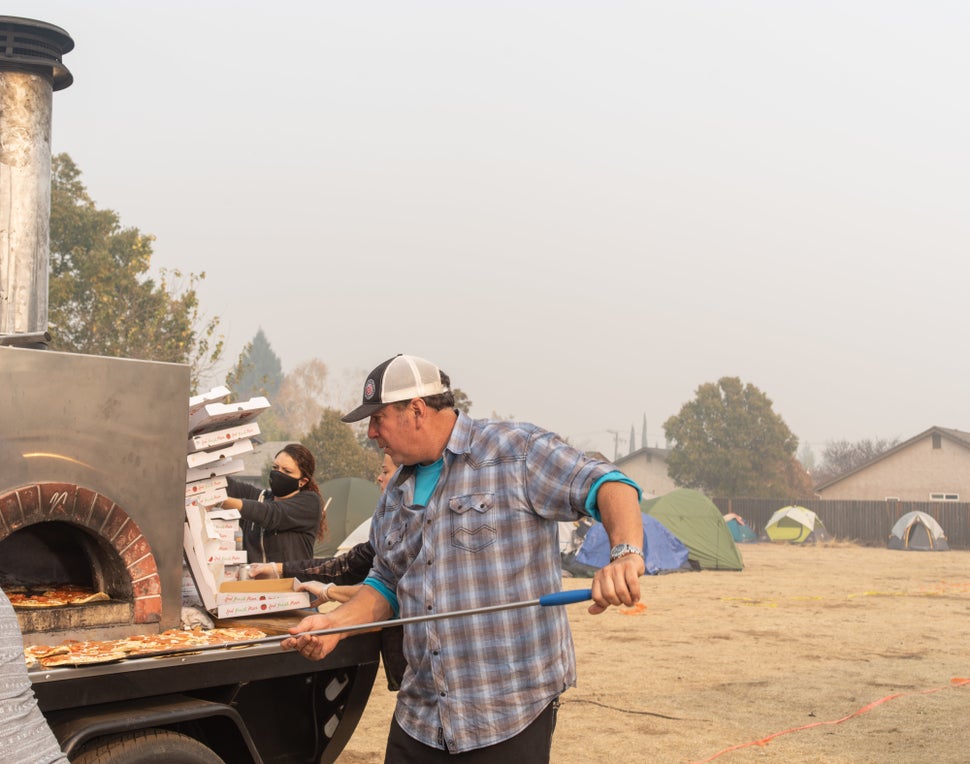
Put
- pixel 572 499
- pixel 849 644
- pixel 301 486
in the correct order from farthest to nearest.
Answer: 1. pixel 849 644
2. pixel 301 486
3. pixel 572 499

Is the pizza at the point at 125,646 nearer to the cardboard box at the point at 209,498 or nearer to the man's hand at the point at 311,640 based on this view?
the man's hand at the point at 311,640

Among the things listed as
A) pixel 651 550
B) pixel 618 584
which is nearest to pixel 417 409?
pixel 618 584

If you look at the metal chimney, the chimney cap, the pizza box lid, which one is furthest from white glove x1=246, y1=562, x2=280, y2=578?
the chimney cap

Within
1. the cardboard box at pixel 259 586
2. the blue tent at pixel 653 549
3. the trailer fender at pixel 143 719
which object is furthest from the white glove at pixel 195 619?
the blue tent at pixel 653 549

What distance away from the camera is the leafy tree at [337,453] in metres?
39.7

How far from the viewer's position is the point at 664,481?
218 ft

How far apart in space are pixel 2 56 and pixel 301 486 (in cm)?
338

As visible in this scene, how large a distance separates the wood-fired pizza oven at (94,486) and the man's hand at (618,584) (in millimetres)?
2575

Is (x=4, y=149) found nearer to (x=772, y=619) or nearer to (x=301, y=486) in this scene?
(x=301, y=486)

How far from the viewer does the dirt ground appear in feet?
24.6

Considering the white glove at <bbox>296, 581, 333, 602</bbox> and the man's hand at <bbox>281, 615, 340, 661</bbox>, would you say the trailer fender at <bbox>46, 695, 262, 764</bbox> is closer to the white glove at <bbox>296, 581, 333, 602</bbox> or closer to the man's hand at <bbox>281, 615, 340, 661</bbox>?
the man's hand at <bbox>281, 615, 340, 661</bbox>

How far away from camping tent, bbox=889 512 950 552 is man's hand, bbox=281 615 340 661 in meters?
36.5

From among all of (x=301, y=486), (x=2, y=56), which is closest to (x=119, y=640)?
(x=301, y=486)

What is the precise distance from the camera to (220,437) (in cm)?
557
